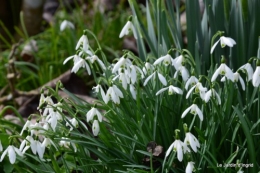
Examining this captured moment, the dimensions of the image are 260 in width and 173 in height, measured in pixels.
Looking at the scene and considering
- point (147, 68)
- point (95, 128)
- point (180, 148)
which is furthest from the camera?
point (147, 68)

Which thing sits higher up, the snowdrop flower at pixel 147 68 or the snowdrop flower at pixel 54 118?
the snowdrop flower at pixel 147 68

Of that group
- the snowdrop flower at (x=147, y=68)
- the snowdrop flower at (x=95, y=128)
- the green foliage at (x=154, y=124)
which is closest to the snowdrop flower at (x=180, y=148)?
the green foliage at (x=154, y=124)

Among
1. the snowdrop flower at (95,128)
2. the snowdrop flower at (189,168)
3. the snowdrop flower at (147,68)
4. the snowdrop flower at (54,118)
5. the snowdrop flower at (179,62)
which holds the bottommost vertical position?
the snowdrop flower at (189,168)

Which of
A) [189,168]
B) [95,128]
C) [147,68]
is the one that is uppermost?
[147,68]

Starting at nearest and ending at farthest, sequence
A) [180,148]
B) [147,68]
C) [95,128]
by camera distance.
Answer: [180,148] → [95,128] → [147,68]

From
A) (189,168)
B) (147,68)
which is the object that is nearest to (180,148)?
(189,168)

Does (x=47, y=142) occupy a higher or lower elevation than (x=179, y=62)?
lower

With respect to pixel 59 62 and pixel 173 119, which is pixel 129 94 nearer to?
pixel 173 119

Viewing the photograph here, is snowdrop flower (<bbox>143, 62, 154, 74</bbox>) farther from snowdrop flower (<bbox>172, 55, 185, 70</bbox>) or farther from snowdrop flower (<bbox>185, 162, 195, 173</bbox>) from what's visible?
snowdrop flower (<bbox>185, 162, 195, 173</bbox>)

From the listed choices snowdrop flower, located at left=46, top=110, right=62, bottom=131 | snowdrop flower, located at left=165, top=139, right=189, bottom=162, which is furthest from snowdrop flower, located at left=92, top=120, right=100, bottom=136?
snowdrop flower, located at left=165, top=139, right=189, bottom=162

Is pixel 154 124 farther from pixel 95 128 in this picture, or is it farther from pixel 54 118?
pixel 54 118

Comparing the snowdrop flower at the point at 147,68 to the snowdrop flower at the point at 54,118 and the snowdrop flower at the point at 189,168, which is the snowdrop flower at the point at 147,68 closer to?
the snowdrop flower at the point at 54,118
